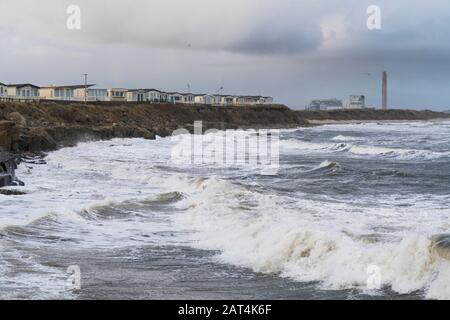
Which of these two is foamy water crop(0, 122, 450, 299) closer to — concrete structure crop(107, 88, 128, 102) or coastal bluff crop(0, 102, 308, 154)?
coastal bluff crop(0, 102, 308, 154)

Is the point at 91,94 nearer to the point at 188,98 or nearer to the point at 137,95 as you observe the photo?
the point at 137,95

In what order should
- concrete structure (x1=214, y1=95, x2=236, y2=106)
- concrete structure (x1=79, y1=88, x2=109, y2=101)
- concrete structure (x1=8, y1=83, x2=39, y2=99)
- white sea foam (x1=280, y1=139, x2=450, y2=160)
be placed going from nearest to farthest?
1. white sea foam (x1=280, y1=139, x2=450, y2=160)
2. concrete structure (x1=8, y1=83, x2=39, y2=99)
3. concrete structure (x1=79, y1=88, x2=109, y2=101)
4. concrete structure (x1=214, y1=95, x2=236, y2=106)

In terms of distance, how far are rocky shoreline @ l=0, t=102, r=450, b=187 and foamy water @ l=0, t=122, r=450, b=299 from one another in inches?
210

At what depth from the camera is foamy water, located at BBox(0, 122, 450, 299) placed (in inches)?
328

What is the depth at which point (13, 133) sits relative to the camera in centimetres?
2867

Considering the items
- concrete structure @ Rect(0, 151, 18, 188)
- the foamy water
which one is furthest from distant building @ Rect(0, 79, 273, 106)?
the foamy water

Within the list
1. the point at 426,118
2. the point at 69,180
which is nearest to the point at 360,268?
the point at 69,180

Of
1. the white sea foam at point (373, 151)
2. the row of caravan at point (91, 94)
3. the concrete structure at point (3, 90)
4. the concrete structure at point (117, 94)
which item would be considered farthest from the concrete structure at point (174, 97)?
the white sea foam at point (373, 151)

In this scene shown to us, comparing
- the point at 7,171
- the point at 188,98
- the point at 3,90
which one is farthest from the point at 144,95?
the point at 7,171

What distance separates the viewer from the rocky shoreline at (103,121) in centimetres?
3119

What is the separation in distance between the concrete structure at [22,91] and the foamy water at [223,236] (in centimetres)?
5934

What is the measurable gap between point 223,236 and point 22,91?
73.7 metres

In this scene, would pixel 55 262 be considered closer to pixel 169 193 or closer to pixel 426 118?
pixel 169 193

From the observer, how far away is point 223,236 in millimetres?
12102
